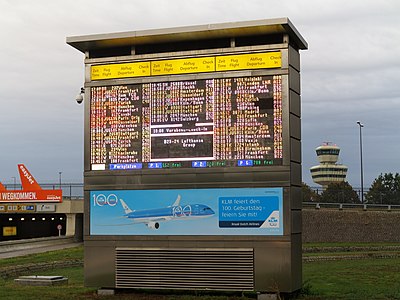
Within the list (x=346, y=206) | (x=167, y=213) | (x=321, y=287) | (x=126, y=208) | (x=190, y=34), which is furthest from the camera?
(x=346, y=206)

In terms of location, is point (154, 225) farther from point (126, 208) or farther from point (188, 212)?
point (188, 212)

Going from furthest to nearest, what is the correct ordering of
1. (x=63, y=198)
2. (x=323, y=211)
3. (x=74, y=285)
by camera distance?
1. (x=63, y=198)
2. (x=323, y=211)
3. (x=74, y=285)

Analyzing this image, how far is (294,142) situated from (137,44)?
6.00 meters

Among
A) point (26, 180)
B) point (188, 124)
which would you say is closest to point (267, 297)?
point (188, 124)

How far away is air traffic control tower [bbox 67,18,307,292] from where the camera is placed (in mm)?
19219

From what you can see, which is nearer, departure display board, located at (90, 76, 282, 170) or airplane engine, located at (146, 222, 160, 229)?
departure display board, located at (90, 76, 282, 170)

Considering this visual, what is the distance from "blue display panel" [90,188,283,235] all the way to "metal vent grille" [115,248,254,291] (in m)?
0.61

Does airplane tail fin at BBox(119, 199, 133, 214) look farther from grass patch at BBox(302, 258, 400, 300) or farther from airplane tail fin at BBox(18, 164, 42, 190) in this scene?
airplane tail fin at BBox(18, 164, 42, 190)

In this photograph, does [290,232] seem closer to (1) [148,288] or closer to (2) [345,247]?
(1) [148,288]

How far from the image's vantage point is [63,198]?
62.6 meters

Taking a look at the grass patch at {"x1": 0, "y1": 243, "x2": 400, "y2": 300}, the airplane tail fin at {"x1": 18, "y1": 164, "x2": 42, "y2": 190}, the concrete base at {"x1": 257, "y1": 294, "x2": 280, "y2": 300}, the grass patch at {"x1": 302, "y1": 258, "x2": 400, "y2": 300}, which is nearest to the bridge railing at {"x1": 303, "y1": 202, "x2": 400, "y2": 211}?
the grass patch at {"x1": 302, "y1": 258, "x2": 400, "y2": 300}

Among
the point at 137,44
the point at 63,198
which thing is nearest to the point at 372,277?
the point at 137,44

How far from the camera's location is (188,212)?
20.0 metres

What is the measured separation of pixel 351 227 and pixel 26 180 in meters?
29.4
